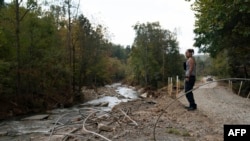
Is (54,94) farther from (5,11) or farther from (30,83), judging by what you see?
(5,11)

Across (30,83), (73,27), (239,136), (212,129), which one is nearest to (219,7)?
(212,129)

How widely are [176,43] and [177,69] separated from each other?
5.25 m

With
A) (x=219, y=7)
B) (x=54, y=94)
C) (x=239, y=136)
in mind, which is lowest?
(x=54, y=94)

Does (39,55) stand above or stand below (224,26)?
below

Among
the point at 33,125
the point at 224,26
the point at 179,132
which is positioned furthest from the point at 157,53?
the point at 179,132

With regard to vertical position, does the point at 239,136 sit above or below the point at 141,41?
below

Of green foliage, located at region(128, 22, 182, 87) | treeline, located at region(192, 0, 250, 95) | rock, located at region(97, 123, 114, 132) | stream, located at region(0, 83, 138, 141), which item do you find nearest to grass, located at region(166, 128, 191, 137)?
rock, located at region(97, 123, 114, 132)

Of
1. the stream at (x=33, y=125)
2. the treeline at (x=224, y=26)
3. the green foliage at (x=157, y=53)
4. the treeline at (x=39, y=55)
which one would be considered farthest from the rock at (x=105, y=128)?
the green foliage at (x=157, y=53)

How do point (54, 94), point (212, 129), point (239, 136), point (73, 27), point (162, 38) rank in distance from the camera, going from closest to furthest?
point (239, 136)
point (212, 129)
point (54, 94)
point (73, 27)
point (162, 38)

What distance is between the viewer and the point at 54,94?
32.5 metres

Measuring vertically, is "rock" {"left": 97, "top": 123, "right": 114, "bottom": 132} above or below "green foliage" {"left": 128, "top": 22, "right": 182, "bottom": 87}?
below

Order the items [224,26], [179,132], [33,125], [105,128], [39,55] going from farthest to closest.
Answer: [39,55], [224,26], [33,125], [105,128], [179,132]

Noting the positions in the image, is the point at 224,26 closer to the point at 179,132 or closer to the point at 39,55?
the point at 179,132

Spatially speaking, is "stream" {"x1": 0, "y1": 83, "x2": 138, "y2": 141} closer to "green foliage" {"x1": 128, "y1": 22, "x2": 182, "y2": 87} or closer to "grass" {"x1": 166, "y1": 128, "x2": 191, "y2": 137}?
"grass" {"x1": 166, "y1": 128, "x2": 191, "y2": 137}
